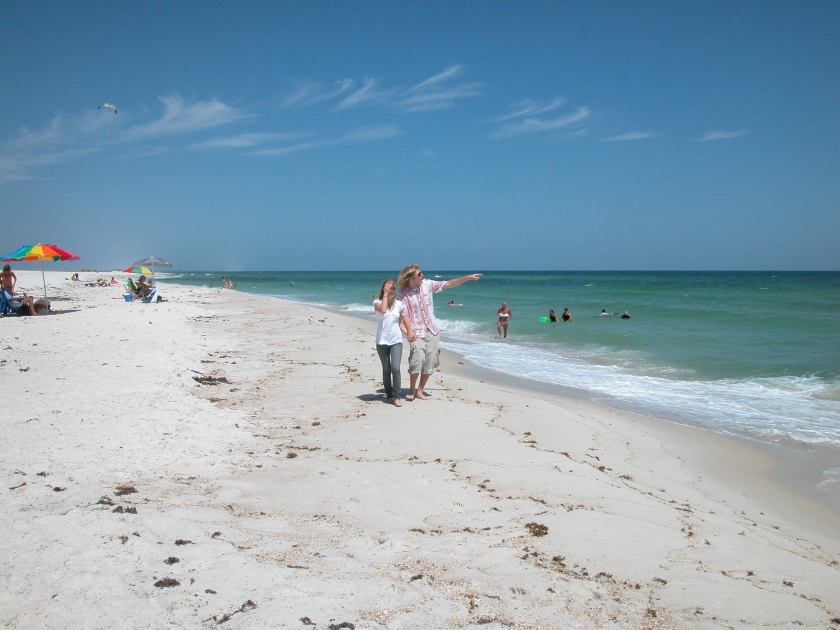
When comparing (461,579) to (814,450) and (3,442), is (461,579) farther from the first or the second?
(814,450)

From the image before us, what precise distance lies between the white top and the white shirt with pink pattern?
107 millimetres

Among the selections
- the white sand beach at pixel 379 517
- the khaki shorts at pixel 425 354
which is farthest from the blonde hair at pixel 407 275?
the white sand beach at pixel 379 517

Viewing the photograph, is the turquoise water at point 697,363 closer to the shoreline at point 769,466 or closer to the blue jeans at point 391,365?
the shoreline at point 769,466

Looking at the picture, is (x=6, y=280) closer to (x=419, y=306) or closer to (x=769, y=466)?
(x=419, y=306)

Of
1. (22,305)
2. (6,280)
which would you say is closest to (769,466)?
(22,305)

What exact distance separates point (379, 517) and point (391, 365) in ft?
11.5

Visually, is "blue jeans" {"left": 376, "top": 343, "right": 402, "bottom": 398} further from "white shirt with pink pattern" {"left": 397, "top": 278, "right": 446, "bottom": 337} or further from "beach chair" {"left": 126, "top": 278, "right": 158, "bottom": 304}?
"beach chair" {"left": 126, "top": 278, "right": 158, "bottom": 304}

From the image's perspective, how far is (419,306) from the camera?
7121mm

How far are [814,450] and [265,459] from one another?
249 inches

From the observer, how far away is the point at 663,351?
47.2ft

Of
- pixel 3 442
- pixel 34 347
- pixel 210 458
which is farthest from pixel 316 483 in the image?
pixel 34 347

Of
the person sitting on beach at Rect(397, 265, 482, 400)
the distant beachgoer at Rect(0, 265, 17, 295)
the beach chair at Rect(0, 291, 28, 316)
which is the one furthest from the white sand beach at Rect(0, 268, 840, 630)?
the distant beachgoer at Rect(0, 265, 17, 295)

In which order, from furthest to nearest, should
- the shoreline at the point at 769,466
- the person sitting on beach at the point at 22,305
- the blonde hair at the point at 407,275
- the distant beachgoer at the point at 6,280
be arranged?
1. the distant beachgoer at the point at 6,280
2. the person sitting on beach at the point at 22,305
3. the blonde hair at the point at 407,275
4. the shoreline at the point at 769,466

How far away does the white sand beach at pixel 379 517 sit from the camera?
9.11 ft
